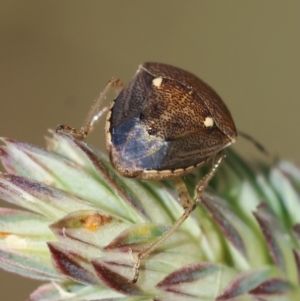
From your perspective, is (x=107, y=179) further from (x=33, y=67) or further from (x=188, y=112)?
(x=33, y=67)

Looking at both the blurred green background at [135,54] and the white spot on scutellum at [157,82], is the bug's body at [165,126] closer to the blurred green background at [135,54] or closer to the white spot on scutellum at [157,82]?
the white spot on scutellum at [157,82]

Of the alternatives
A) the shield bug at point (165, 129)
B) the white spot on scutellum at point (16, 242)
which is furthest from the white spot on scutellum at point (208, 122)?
the white spot on scutellum at point (16, 242)

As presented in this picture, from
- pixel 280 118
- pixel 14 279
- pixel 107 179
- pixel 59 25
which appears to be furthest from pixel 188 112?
pixel 59 25

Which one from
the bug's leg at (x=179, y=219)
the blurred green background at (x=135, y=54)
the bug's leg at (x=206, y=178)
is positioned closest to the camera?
the bug's leg at (x=179, y=219)

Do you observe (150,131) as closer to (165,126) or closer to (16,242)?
(165,126)

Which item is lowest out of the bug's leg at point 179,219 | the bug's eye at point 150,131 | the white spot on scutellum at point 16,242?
the white spot on scutellum at point 16,242

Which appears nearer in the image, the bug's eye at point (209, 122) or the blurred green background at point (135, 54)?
the bug's eye at point (209, 122)
